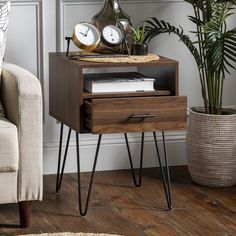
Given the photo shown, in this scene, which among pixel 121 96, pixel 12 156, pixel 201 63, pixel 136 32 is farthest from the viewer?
pixel 201 63

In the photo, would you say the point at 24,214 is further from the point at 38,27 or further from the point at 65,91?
the point at 38,27

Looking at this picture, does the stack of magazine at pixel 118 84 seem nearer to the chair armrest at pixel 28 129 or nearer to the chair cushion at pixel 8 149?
the chair armrest at pixel 28 129

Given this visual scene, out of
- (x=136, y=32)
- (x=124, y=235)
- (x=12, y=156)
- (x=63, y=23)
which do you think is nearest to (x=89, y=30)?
(x=136, y=32)

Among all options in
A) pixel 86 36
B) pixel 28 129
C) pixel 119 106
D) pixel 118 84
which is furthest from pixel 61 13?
pixel 28 129

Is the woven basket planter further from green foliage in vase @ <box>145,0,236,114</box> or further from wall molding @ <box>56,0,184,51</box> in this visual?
wall molding @ <box>56,0,184,51</box>

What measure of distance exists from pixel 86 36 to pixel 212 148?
2.74 ft

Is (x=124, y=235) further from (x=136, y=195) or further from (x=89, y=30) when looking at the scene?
(x=89, y=30)

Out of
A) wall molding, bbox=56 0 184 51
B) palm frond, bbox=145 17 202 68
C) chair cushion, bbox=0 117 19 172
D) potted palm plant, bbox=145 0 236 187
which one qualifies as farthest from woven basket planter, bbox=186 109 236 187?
chair cushion, bbox=0 117 19 172

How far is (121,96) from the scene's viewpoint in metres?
3.10

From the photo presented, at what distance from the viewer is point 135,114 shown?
305cm

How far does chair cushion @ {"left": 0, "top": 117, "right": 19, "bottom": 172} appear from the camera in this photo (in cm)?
282

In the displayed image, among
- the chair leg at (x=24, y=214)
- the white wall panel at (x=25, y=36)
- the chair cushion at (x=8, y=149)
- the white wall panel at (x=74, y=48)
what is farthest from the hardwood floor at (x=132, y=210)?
the white wall panel at (x=25, y=36)

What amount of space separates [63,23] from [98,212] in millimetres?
993

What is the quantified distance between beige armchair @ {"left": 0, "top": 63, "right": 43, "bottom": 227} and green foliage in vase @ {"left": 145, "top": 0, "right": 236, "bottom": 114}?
82 centimetres
